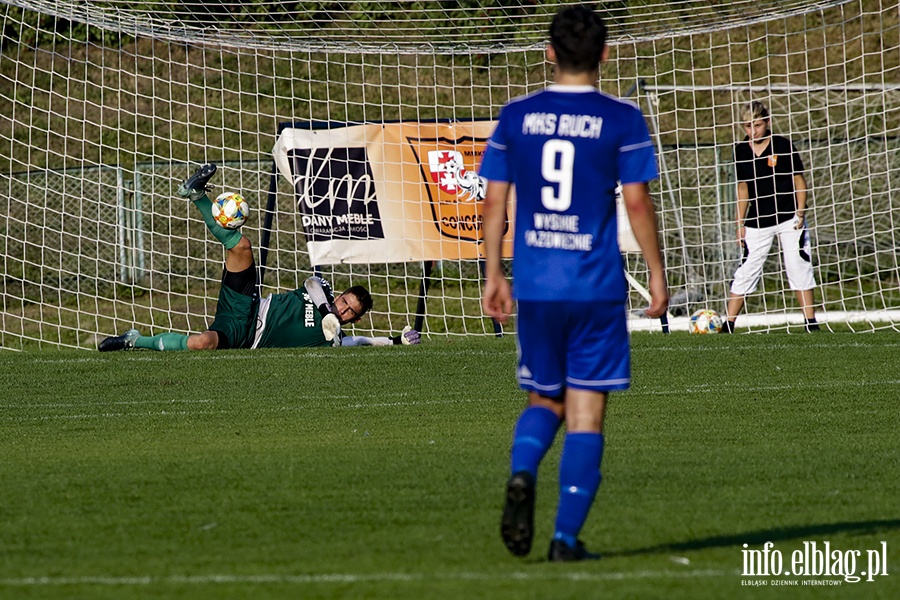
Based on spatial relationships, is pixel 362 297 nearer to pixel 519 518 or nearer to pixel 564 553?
pixel 564 553

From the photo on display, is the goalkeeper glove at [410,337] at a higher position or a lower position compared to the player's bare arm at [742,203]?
lower

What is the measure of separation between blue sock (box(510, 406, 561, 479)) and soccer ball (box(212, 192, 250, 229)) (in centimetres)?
824

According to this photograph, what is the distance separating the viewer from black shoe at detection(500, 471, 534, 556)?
439 cm

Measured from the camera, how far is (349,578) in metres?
Result: 4.36

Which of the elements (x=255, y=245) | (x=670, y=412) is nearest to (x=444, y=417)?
(x=670, y=412)

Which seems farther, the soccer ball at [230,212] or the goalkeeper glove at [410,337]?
the goalkeeper glove at [410,337]

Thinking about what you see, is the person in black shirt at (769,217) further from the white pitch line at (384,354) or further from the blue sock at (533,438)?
the blue sock at (533,438)

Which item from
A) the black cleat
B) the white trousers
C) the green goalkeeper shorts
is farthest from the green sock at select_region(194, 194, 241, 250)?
the white trousers

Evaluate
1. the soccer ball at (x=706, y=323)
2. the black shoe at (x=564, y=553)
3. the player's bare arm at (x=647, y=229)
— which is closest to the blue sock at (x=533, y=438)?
the black shoe at (x=564, y=553)

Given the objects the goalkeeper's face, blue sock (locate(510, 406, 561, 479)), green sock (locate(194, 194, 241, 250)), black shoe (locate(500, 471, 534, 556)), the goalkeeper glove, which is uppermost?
green sock (locate(194, 194, 241, 250))

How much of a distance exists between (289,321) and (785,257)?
5.03 meters

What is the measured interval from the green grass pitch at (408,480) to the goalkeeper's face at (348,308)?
1.66 metres

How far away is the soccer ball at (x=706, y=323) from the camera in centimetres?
1448

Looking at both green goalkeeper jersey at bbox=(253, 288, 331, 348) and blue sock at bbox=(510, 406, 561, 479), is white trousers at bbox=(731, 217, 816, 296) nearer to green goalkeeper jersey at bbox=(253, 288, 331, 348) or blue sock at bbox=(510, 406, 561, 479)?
green goalkeeper jersey at bbox=(253, 288, 331, 348)
